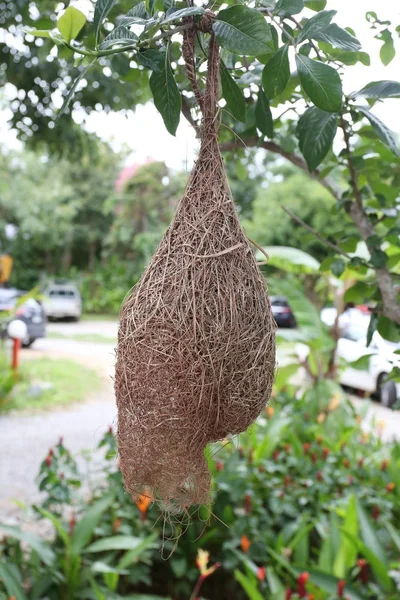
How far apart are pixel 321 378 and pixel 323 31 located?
5.20m

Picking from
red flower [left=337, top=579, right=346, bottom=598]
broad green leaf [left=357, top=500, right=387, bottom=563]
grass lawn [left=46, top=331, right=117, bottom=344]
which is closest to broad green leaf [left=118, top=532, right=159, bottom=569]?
red flower [left=337, top=579, right=346, bottom=598]

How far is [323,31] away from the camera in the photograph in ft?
3.10

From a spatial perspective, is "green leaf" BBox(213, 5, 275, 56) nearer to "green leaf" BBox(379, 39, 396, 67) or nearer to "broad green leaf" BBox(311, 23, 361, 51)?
"broad green leaf" BBox(311, 23, 361, 51)

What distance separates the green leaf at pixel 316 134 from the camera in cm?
115

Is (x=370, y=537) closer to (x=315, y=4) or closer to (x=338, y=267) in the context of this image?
(x=338, y=267)

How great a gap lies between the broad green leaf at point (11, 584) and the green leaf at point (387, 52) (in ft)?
7.46

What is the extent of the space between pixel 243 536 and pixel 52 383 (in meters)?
7.36

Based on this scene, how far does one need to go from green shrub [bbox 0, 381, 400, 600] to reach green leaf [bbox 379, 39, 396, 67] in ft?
5.21

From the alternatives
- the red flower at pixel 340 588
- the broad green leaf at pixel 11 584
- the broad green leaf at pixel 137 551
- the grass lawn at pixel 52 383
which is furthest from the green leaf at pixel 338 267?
the grass lawn at pixel 52 383

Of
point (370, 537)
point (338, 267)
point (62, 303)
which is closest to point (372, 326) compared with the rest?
point (338, 267)

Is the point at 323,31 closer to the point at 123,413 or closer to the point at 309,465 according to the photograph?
the point at 123,413

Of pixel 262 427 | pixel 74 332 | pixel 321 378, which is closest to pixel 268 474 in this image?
pixel 262 427

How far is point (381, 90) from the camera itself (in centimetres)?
113

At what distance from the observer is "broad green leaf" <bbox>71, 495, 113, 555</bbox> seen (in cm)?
270
